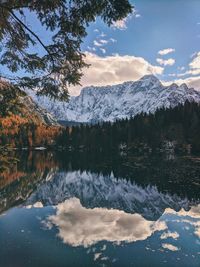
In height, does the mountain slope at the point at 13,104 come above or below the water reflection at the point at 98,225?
above

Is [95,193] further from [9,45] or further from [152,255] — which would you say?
[9,45]

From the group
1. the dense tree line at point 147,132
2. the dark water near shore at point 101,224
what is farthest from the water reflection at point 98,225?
the dense tree line at point 147,132

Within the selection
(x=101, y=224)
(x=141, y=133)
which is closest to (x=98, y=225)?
(x=101, y=224)

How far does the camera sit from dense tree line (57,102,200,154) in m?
137

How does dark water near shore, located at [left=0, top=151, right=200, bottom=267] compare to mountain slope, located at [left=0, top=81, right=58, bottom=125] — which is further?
dark water near shore, located at [left=0, top=151, right=200, bottom=267]

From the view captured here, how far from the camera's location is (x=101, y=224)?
90.1ft

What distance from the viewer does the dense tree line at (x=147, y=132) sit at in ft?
451

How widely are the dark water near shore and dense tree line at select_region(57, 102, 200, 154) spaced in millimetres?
87673

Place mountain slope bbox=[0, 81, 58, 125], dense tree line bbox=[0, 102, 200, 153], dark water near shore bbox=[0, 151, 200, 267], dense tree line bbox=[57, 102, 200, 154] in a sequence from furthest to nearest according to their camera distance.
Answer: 1. dense tree line bbox=[0, 102, 200, 153]
2. dense tree line bbox=[57, 102, 200, 154]
3. dark water near shore bbox=[0, 151, 200, 267]
4. mountain slope bbox=[0, 81, 58, 125]

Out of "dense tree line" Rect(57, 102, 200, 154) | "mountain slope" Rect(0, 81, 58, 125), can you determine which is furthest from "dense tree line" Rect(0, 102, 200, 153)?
"mountain slope" Rect(0, 81, 58, 125)

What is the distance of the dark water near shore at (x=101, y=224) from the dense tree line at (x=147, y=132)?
87.7 m

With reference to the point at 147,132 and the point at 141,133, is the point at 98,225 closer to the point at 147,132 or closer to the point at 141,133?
the point at 147,132

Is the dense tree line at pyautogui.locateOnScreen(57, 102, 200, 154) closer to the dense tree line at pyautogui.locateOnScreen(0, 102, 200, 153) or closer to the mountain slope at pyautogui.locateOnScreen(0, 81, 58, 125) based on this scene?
the dense tree line at pyautogui.locateOnScreen(0, 102, 200, 153)

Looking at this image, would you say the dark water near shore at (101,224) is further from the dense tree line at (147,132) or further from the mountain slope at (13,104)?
the dense tree line at (147,132)
